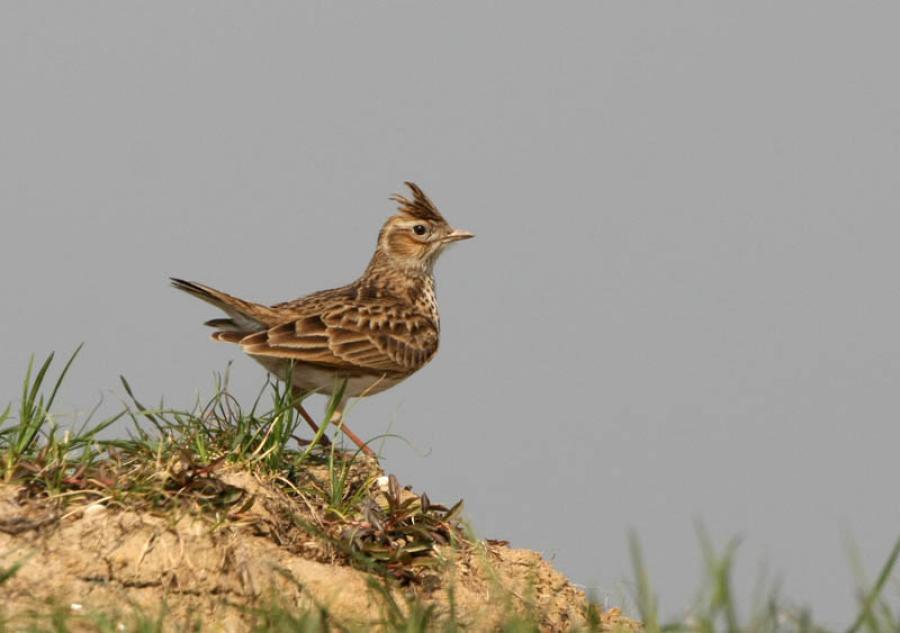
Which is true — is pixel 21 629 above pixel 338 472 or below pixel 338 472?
below

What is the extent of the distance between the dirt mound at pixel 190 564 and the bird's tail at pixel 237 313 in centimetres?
216

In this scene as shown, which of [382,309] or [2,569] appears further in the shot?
[382,309]

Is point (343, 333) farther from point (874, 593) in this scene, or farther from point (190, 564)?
point (874, 593)

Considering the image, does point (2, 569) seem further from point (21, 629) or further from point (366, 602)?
point (366, 602)

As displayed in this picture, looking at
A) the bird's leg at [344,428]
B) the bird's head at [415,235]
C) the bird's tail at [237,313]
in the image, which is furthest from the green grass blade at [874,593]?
the bird's head at [415,235]

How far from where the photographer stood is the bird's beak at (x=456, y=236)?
12.3 meters

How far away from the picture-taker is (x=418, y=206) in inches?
483

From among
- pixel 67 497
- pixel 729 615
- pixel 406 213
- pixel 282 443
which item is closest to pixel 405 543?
pixel 282 443

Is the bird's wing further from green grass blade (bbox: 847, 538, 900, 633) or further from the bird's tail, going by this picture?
green grass blade (bbox: 847, 538, 900, 633)

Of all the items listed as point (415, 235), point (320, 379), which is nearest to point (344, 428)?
point (320, 379)

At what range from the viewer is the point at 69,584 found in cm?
726

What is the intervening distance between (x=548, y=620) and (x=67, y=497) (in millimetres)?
3177

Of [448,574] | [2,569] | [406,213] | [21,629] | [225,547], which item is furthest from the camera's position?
[406,213]

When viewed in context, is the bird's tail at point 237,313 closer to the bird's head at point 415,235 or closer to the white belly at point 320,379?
the white belly at point 320,379
